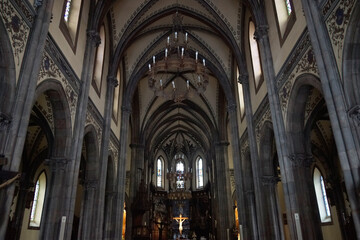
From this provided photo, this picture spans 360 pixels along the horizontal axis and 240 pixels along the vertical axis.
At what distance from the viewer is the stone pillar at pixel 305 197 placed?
9.98 m

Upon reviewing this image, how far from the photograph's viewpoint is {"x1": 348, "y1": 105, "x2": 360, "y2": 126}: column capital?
23.2 feet

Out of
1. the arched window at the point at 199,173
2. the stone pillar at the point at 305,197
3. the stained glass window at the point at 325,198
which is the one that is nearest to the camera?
the stone pillar at the point at 305,197

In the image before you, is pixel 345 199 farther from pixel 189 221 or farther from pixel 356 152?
pixel 189 221

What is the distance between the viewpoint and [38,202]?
20906 millimetres

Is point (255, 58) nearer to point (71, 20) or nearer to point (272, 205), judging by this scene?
point (272, 205)

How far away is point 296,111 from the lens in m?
11.3

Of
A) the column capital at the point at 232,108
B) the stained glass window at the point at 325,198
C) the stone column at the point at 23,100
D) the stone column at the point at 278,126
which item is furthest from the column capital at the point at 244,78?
the stone column at the point at 23,100

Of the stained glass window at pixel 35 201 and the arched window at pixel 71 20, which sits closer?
the arched window at pixel 71 20

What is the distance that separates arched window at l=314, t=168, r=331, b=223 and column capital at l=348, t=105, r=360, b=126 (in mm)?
14782

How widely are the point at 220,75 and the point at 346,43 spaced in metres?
14.0

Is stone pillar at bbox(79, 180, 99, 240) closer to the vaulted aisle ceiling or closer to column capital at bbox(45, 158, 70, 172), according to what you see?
column capital at bbox(45, 158, 70, 172)

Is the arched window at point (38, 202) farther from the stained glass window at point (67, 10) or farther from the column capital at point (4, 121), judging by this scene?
the column capital at point (4, 121)

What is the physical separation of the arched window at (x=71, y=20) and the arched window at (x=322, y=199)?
58.5 feet

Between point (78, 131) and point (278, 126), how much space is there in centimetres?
785
